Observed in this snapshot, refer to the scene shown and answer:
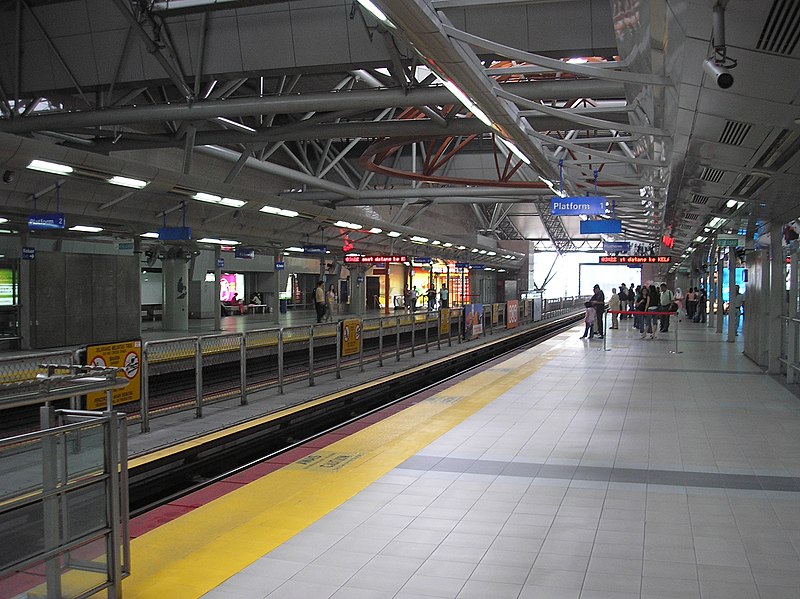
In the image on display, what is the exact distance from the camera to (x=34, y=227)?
573 inches

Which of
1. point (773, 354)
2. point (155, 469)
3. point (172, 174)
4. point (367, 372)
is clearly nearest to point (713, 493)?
point (155, 469)

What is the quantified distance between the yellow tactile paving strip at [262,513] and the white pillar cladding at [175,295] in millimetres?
15710

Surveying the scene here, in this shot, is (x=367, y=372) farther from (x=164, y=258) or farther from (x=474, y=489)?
(x=164, y=258)

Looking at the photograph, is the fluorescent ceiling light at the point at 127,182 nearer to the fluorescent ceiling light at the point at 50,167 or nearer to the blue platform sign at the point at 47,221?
the fluorescent ceiling light at the point at 50,167

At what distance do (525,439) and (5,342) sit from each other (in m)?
13.3

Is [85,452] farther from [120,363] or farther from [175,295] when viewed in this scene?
[175,295]

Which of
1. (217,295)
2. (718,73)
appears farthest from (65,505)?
(217,295)

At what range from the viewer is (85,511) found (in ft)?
13.4

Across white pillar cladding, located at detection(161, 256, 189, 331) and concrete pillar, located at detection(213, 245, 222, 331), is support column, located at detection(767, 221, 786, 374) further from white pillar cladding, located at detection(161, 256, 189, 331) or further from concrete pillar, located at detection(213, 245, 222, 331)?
white pillar cladding, located at detection(161, 256, 189, 331)

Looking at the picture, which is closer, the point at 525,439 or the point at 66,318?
the point at 525,439

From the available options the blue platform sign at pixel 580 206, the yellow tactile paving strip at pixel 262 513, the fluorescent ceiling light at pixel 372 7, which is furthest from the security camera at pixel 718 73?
the blue platform sign at pixel 580 206

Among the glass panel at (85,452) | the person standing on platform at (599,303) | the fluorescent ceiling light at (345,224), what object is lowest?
the glass panel at (85,452)

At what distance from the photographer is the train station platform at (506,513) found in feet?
14.3

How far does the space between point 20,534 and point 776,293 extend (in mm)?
13833
